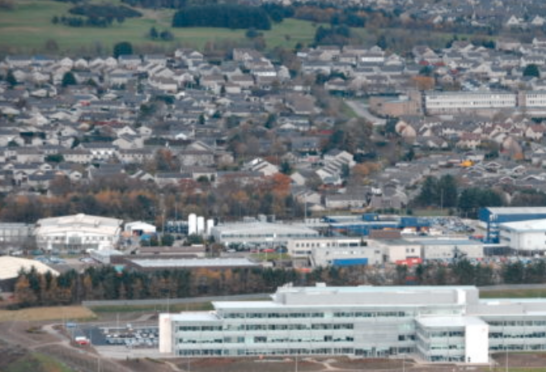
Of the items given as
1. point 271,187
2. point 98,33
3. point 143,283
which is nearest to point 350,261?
point 143,283

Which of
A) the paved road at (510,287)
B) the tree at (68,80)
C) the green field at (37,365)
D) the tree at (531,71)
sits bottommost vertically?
the green field at (37,365)

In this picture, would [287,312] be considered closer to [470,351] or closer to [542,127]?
[470,351]

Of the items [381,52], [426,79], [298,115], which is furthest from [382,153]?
[381,52]

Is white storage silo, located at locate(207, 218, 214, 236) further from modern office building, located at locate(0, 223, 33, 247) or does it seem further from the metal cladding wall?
the metal cladding wall

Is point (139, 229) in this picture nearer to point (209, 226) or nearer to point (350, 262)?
point (209, 226)

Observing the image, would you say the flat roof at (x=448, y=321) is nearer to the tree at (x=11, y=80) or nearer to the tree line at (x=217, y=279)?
the tree line at (x=217, y=279)

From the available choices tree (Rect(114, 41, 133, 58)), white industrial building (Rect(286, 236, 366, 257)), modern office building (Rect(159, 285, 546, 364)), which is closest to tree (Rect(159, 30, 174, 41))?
tree (Rect(114, 41, 133, 58))

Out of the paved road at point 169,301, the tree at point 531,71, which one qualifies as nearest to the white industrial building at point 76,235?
the paved road at point 169,301
